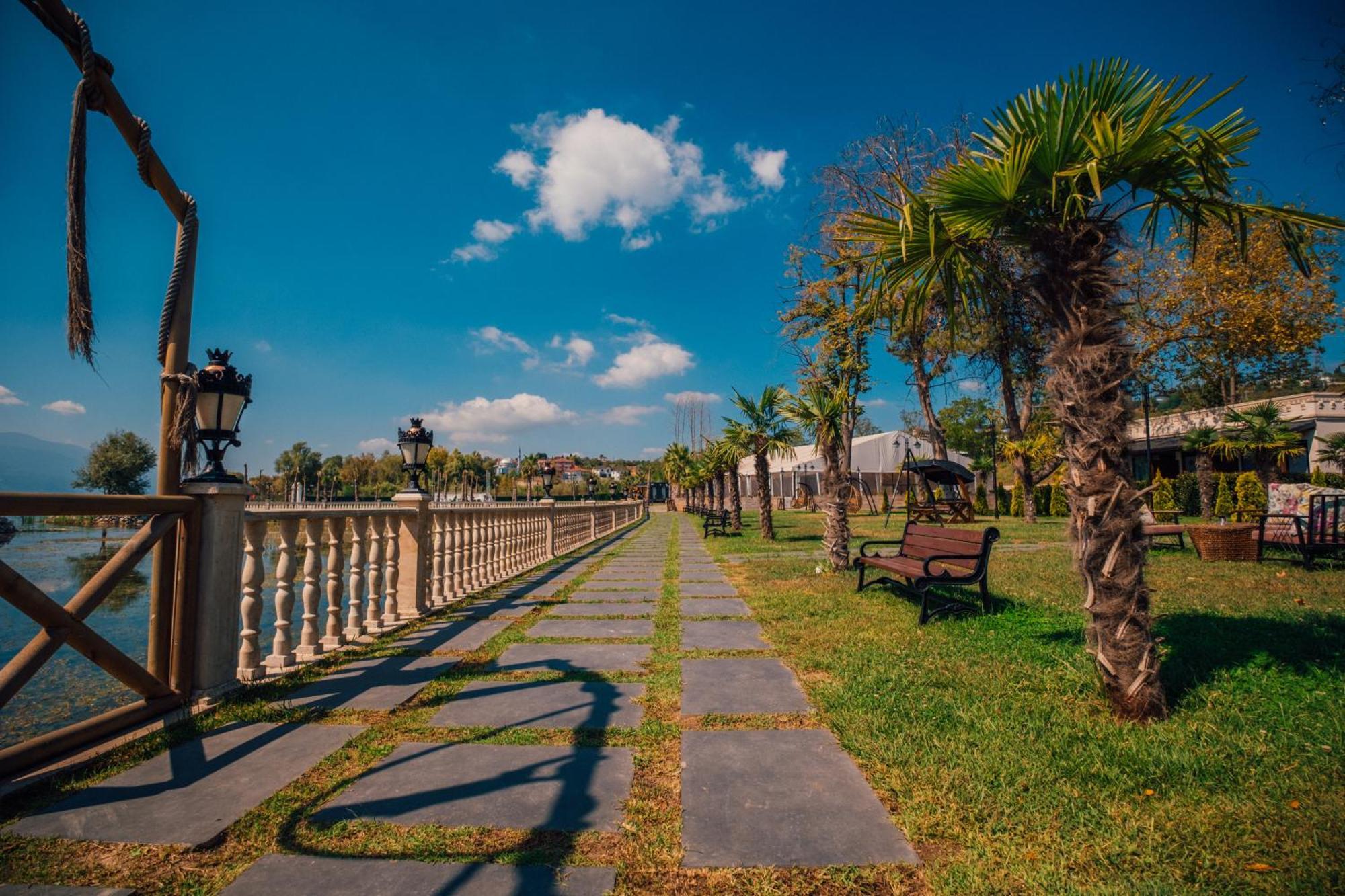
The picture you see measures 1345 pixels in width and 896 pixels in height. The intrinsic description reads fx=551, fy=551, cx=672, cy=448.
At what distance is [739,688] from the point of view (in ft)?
10.8

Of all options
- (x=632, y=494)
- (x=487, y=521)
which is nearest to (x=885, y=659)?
(x=487, y=521)

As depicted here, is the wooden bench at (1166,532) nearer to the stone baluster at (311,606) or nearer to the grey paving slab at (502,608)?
the grey paving slab at (502,608)

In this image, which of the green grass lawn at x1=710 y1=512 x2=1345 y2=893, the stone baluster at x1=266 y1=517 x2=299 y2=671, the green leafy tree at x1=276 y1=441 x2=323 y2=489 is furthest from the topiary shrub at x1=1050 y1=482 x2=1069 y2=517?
the green leafy tree at x1=276 y1=441 x2=323 y2=489

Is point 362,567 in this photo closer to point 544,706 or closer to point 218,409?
point 218,409

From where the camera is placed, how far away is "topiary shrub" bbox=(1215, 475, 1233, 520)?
1675 cm

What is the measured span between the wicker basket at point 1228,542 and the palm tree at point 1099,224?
6746 mm

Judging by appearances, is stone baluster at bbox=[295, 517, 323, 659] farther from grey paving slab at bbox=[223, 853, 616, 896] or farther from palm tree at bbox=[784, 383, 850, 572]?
palm tree at bbox=[784, 383, 850, 572]

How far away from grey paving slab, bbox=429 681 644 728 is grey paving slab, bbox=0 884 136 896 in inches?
51.6

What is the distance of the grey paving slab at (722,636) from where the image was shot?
4.22m

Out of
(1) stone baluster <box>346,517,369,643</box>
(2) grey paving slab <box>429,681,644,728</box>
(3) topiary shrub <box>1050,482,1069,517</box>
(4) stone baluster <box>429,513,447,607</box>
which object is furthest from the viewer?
(3) topiary shrub <box>1050,482,1069,517</box>

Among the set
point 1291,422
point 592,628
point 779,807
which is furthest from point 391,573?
point 1291,422

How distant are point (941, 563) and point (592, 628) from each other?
11.1 ft

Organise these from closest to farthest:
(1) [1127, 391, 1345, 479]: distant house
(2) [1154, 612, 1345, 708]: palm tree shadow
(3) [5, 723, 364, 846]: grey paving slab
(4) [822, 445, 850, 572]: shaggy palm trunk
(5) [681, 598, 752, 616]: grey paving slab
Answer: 1. (3) [5, 723, 364, 846]: grey paving slab
2. (2) [1154, 612, 1345, 708]: palm tree shadow
3. (5) [681, 598, 752, 616]: grey paving slab
4. (4) [822, 445, 850, 572]: shaggy palm trunk
5. (1) [1127, 391, 1345, 479]: distant house

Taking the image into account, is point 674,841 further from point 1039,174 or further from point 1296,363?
point 1296,363
